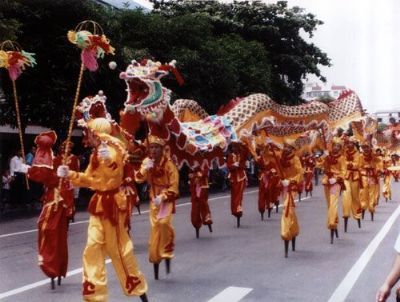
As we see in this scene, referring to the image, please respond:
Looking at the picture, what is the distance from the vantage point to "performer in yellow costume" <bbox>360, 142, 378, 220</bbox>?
14.2 m

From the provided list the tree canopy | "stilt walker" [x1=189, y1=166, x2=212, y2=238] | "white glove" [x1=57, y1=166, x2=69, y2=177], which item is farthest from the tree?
"white glove" [x1=57, y1=166, x2=69, y2=177]

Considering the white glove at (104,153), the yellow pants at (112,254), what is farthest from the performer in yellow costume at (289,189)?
the white glove at (104,153)

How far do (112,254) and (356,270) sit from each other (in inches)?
150

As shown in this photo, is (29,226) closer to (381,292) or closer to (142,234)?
(142,234)

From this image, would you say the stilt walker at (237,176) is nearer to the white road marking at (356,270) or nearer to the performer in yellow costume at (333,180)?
the performer in yellow costume at (333,180)

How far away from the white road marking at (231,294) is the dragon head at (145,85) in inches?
108

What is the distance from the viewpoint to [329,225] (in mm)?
10695

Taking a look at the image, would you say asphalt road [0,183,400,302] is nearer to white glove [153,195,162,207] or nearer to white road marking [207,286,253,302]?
white road marking [207,286,253,302]

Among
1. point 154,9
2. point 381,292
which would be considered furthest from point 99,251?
point 154,9

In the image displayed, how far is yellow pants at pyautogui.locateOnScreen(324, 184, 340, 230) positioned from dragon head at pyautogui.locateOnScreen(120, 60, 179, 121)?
3.94m

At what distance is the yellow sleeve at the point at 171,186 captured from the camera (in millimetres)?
7624

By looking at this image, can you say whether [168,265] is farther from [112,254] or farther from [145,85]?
[145,85]

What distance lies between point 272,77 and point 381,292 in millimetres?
28049

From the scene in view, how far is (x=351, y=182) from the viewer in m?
12.7
